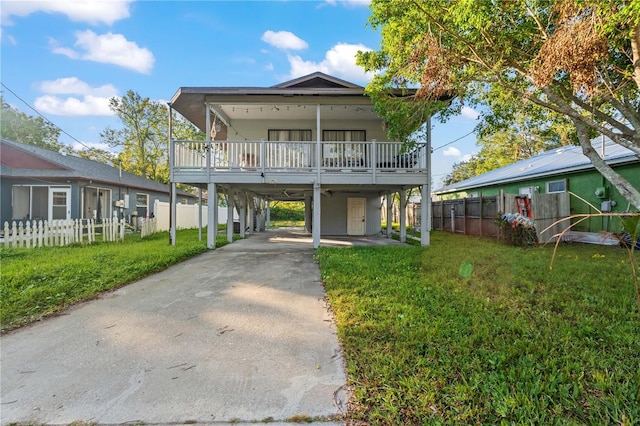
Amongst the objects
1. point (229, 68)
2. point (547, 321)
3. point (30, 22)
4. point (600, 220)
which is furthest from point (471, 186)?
point (30, 22)

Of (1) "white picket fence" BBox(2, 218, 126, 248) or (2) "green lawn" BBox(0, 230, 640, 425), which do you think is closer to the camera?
(2) "green lawn" BBox(0, 230, 640, 425)

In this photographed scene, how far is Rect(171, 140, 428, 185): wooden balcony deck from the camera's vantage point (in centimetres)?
963

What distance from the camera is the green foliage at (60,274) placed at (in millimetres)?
4266

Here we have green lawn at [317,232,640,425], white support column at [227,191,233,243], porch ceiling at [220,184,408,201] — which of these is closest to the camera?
green lawn at [317,232,640,425]

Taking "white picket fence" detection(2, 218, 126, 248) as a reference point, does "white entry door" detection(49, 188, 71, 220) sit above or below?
above

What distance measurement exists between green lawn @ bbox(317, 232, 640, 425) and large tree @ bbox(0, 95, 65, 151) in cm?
3601

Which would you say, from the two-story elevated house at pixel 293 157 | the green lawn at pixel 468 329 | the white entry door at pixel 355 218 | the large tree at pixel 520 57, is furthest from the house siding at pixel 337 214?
the green lawn at pixel 468 329

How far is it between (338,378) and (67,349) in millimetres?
2793

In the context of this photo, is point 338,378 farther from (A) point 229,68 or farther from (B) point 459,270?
(A) point 229,68

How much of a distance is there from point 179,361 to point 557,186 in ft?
49.3

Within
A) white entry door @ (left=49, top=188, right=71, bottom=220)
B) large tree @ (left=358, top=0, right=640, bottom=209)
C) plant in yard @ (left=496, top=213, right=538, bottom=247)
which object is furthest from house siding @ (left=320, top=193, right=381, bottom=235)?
white entry door @ (left=49, top=188, right=71, bottom=220)

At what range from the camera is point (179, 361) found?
9.36ft

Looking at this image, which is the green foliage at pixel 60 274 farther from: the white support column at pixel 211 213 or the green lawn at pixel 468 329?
the white support column at pixel 211 213

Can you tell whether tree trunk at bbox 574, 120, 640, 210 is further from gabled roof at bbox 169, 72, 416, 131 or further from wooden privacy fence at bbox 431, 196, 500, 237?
wooden privacy fence at bbox 431, 196, 500, 237
